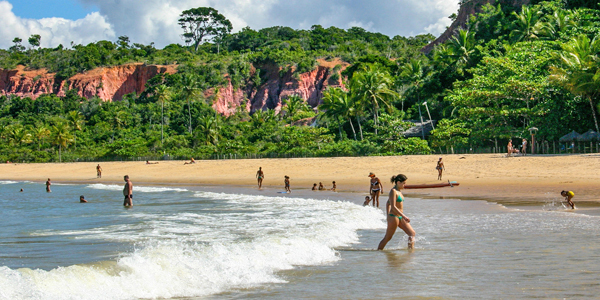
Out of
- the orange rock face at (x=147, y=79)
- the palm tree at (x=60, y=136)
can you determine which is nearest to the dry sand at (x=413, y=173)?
the palm tree at (x=60, y=136)

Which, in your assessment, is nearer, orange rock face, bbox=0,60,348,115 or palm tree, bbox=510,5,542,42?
palm tree, bbox=510,5,542,42

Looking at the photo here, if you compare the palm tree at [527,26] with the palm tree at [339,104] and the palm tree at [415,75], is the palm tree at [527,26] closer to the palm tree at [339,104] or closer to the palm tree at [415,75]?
the palm tree at [415,75]

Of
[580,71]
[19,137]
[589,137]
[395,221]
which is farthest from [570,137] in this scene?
[19,137]

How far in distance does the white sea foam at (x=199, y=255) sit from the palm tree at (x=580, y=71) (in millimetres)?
23548

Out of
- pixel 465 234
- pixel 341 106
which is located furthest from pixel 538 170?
pixel 341 106

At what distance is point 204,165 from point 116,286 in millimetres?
35404

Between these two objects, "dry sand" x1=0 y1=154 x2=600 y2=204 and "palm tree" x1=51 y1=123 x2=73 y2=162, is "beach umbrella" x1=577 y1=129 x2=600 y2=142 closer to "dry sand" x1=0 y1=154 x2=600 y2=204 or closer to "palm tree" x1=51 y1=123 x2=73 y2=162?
"dry sand" x1=0 y1=154 x2=600 y2=204

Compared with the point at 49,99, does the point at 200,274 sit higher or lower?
lower

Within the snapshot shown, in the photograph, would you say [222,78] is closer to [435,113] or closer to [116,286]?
[435,113]

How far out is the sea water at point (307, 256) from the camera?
19.7 feet

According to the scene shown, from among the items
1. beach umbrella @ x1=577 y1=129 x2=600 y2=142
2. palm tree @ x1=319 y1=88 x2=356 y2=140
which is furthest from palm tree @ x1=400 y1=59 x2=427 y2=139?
beach umbrella @ x1=577 y1=129 x2=600 y2=142

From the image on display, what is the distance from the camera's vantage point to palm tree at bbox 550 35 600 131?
104ft

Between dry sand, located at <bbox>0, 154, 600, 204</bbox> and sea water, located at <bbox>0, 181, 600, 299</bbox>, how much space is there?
19.3 feet

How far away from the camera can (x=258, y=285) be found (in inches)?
258
